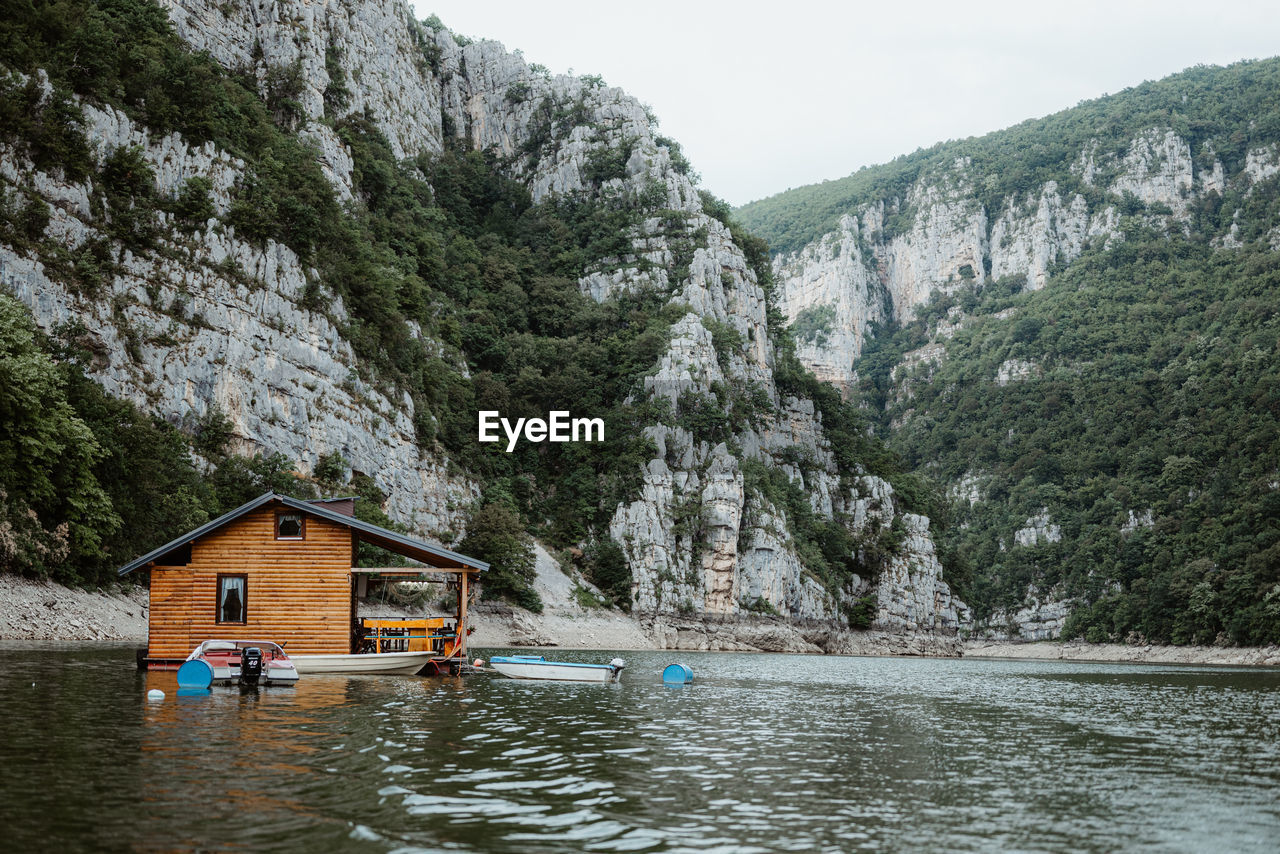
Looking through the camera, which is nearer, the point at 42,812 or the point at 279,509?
the point at 42,812

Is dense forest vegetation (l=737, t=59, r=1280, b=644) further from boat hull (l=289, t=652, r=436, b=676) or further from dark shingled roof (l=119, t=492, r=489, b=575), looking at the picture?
boat hull (l=289, t=652, r=436, b=676)

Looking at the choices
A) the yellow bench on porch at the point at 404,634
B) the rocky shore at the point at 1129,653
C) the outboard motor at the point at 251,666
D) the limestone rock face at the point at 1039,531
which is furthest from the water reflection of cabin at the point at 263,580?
the limestone rock face at the point at 1039,531

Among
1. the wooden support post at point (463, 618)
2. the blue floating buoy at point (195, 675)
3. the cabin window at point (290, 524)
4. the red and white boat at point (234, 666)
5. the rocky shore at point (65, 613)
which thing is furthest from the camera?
the rocky shore at point (65, 613)

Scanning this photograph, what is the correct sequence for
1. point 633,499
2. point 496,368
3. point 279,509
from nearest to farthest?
point 279,509 → point 633,499 → point 496,368

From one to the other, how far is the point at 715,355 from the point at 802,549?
2433 cm

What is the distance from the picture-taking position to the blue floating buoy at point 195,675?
2692 cm

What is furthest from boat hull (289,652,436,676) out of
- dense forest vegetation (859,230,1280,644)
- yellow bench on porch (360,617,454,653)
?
dense forest vegetation (859,230,1280,644)

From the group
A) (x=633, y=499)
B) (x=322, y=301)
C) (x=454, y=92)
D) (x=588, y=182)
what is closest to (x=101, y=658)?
(x=322, y=301)

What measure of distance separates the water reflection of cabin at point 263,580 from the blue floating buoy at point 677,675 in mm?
11713

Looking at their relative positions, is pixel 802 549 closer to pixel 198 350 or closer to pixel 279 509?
pixel 198 350

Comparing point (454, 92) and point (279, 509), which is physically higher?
point (454, 92)

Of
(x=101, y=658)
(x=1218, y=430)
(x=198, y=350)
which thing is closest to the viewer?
(x=101, y=658)

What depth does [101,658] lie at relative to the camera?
34.6 metres

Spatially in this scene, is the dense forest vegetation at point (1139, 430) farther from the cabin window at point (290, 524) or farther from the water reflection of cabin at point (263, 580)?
the cabin window at point (290, 524)
